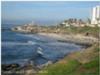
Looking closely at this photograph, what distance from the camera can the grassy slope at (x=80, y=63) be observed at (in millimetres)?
3418

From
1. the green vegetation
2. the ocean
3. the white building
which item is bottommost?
the green vegetation

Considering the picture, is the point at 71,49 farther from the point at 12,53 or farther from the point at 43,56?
the point at 12,53

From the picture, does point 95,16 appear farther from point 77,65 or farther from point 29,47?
point 29,47

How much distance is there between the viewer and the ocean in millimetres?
3426

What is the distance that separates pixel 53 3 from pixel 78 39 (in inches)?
15.4

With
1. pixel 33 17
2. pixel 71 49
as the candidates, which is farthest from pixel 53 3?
pixel 71 49

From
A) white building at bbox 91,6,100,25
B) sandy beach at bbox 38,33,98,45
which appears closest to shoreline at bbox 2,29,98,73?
sandy beach at bbox 38,33,98,45

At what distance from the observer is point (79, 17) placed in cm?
344

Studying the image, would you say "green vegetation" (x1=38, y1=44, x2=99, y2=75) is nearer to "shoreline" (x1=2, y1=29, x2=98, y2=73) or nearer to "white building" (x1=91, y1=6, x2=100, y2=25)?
"shoreline" (x1=2, y1=29, x2=98, y2=73)

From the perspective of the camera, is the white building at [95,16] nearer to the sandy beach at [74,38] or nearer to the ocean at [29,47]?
the sandy beach at [74,38]

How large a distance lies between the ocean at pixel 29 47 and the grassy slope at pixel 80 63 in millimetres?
56

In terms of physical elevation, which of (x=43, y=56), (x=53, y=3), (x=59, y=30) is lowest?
(x=43, y=56)

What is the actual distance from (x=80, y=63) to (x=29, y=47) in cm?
47

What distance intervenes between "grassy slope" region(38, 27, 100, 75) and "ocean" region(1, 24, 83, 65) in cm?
6
